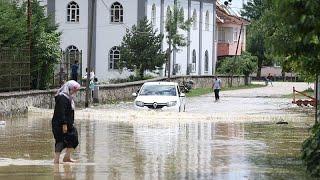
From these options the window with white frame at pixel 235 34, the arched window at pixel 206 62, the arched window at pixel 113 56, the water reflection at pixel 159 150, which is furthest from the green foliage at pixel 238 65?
the water reflection at pixel 159 150

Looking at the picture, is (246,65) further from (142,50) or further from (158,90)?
(158,90)

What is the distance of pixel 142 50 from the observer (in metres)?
59.4

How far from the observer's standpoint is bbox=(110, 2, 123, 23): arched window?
221 ft

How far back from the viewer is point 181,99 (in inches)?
1261

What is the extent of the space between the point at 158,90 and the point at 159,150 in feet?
47.8

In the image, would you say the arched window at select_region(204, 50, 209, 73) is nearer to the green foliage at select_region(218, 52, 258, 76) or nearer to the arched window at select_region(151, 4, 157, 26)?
the green foliage at select_region(218, 52, 258, 76)

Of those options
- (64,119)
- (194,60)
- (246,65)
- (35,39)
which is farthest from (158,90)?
(246,65)

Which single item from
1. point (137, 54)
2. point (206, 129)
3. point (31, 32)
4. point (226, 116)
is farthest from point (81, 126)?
point (137, 54)

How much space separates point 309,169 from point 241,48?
87.4 meters

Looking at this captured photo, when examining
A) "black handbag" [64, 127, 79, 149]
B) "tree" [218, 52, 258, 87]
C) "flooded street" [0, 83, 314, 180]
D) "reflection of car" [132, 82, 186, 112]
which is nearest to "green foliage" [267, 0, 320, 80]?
"flooded street" [0, 83, 314, 180]

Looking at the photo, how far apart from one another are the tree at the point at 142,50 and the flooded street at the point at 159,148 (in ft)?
96.8

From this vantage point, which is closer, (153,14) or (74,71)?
(74,71)

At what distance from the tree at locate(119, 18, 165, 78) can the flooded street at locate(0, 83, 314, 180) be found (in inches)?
1161

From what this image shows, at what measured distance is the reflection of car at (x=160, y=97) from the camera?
3044 cm
